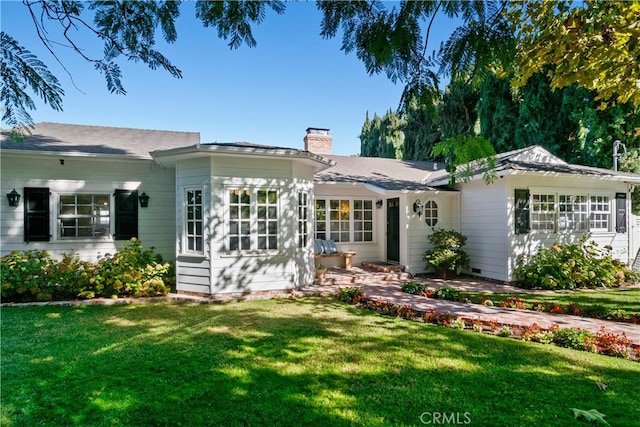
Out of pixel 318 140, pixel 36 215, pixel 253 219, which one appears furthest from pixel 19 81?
pixel 318 140

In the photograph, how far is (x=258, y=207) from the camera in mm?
7719

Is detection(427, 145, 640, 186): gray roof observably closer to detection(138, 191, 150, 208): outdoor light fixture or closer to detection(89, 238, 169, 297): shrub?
detection(89, 238, 169, 297): shrub

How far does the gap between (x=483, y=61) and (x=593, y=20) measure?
12.0 feet

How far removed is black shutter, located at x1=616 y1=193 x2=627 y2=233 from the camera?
420 inches

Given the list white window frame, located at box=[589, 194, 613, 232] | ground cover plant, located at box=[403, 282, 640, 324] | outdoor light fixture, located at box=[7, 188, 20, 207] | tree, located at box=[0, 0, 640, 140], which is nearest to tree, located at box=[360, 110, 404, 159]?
white window frame, located at box=[589, 194, 613, 232]

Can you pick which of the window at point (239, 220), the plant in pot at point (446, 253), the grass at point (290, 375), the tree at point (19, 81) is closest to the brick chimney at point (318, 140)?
the plant in pot at point (446, 253)

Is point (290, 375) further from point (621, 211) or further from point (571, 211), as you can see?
point (621, 211)

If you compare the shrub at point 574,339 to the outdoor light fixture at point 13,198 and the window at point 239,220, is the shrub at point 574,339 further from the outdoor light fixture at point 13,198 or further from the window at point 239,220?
the outdoor light fixture at point 13,198

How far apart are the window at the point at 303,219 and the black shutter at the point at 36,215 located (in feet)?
20.4

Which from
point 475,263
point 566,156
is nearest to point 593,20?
point 475,263

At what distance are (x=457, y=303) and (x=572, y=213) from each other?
6.12 m

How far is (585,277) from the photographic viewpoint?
338 inches

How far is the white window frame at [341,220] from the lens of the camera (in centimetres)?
1093

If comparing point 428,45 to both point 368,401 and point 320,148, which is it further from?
point 320,148
